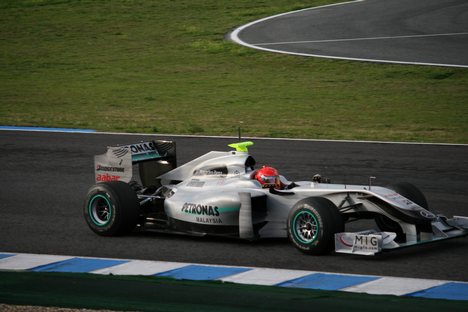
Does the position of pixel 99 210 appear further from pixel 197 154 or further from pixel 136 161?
pixel 197 154

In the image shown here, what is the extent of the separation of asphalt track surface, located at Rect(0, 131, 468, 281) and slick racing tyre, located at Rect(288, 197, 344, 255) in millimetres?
134

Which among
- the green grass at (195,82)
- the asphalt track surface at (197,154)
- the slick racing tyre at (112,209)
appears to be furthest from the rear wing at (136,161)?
the green grass at (195,82)

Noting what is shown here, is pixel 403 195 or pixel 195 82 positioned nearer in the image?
pixel 403 195

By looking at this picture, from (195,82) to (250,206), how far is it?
16.2m

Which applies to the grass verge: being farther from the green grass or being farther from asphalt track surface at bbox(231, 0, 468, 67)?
asphalt track surface at bbox(231, 0, 468, 67)

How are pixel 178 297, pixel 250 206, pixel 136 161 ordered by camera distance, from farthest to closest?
pixel 136 161 < pixel 250 206 < pixel 178 297

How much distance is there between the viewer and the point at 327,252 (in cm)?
950

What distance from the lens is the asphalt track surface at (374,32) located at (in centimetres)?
2741

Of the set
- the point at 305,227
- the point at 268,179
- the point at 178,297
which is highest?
the point at 268,179

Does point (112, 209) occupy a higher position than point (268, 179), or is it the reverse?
point (268, 179)

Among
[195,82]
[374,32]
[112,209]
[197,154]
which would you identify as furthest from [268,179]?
[374,32]

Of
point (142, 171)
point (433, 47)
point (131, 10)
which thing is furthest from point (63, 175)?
point (131, 10)

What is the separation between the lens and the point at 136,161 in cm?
1123

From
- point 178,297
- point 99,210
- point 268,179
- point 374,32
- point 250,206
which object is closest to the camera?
point 178,297
